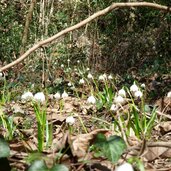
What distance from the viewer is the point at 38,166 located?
1.15 metres

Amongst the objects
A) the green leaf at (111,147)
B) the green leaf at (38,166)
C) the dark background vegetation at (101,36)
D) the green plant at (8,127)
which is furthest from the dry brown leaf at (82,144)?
the dark background vegetation at (101,36)

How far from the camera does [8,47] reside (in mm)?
8844

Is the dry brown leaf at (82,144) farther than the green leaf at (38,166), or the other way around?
the dry brown leaf at (82,144)

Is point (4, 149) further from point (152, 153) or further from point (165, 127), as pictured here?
point (165, 127)

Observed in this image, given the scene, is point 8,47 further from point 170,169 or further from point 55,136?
point 170,169

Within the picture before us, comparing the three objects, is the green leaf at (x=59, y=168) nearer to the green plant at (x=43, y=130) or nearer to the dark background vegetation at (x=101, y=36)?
the green plant at (x=43, y=130)

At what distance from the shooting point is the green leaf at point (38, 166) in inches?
44.8

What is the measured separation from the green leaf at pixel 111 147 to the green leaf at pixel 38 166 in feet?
0.55

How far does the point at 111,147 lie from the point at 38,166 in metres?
0.21

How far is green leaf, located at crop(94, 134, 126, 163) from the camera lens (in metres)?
1.23

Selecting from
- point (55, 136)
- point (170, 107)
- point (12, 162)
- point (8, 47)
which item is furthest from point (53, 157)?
point (8, 47)

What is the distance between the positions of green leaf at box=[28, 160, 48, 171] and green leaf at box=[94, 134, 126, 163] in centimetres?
17

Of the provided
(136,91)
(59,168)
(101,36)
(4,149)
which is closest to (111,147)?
(59,168)

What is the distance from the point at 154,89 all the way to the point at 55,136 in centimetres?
289
